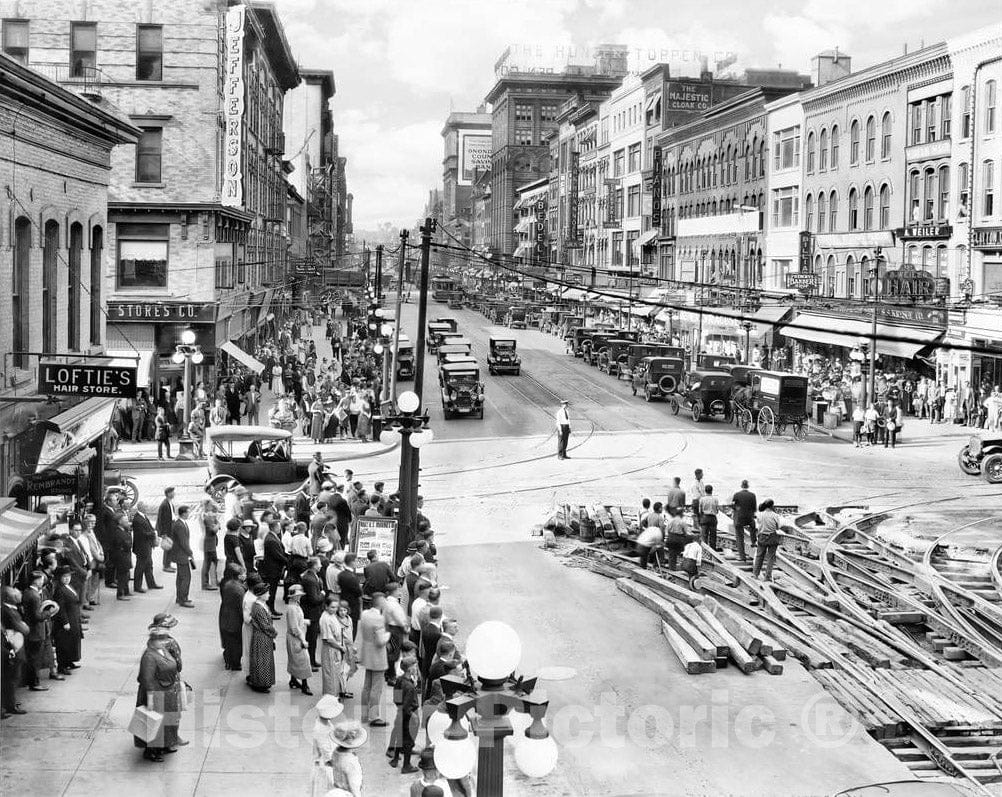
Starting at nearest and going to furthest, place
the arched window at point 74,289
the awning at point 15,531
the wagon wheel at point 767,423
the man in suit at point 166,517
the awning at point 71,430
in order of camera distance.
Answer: the awning at point 15,531 → the awning at point 71,430 → the man in suit at point 166,517 → the arched window at point 74,289 → the wagon wheel at point 767,423

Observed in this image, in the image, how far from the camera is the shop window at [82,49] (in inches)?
1802

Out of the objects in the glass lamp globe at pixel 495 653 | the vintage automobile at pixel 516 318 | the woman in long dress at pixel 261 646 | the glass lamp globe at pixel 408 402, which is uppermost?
the vintage automobile at pixel 516 318

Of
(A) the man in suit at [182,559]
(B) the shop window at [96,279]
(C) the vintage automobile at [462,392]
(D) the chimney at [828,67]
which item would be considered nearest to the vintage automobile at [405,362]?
(C) the vintage automobile at [462,392]

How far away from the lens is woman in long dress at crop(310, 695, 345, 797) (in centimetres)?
1104

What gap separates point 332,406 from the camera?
45156 millimetres

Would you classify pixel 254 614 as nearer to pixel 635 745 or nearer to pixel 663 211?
pixel 635 745

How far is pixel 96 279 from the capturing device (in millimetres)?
26641

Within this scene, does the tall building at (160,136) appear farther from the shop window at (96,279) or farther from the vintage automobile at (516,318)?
the vintage automobile at (516,318)

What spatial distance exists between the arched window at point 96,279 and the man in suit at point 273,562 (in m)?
8.46

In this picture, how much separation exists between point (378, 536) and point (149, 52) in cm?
3066

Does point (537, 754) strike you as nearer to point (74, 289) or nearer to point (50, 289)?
point (50, 289)

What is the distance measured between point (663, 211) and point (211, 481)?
74854 millimetres

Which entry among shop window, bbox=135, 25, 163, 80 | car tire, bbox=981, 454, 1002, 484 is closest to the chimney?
shop window, bbox=135, 25, 163, 80

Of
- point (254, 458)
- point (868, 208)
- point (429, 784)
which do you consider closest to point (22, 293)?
point (254, 458)
